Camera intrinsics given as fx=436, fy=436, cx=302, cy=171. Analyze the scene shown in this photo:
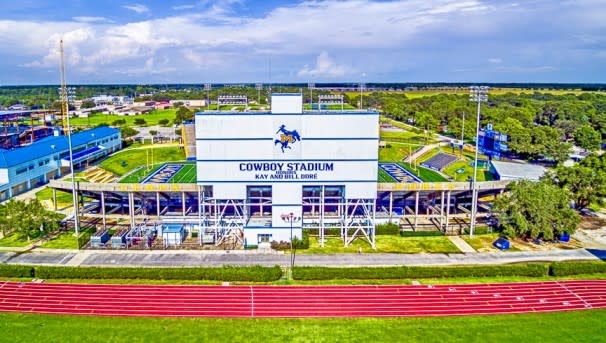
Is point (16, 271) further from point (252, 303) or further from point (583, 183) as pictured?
point (583, 183)

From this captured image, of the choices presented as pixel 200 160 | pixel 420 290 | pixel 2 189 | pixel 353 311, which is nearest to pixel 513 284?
pixel 420 290

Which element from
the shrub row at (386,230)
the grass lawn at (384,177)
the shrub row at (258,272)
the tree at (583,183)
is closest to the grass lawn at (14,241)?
the shrub row at (258,272)

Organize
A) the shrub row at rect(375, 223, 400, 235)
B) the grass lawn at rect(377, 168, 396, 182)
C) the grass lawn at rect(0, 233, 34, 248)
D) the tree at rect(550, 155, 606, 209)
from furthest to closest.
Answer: the grass lawn at rect(377, 168, 396, 182) → the tree at rect(550, 155, 606, 209) → the shrub row at rect(375, 223, 400, 235) → the grass lawn at rect(0, 233, 34, 248)

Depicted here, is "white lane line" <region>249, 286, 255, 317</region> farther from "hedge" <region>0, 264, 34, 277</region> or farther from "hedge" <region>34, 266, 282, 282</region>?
"hedge" <region>0, 264, 34, 277</region>

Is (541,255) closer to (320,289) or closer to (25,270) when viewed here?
(320,289)

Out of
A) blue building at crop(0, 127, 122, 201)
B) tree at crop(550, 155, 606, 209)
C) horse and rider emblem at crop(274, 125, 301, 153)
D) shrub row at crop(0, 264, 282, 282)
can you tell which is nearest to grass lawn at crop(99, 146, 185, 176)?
blue building at crop(0, 127, 122, 201)

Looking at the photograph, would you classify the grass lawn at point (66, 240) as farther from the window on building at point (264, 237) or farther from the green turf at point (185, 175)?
the window on building at point (264, 237)
